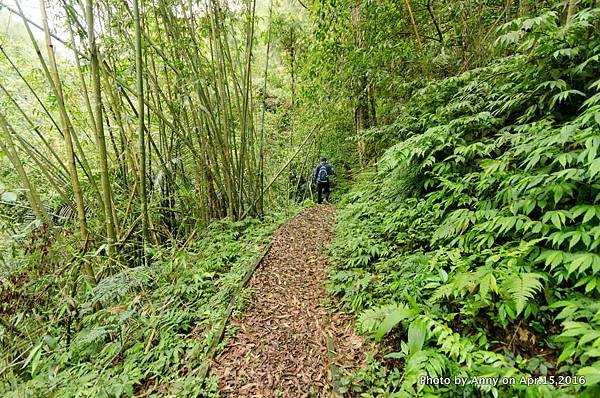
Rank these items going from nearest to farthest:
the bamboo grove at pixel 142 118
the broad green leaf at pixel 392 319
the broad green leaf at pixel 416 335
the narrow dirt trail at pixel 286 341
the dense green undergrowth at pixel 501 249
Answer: the dense green undergrowth at pixel 501 249 → the broad green leaf at pixel 416 335 → the broad green leaf at pixel 392 319 → the narrow dirt trail at pixel 286 341 → the bamboo grove at pixel 142 118

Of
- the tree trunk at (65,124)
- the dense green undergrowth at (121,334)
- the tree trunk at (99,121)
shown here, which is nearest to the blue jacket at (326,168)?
the dense green undergrowth at (121,334)

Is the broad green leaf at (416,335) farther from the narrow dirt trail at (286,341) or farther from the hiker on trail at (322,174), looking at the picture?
the hiker on trail at (322,174)

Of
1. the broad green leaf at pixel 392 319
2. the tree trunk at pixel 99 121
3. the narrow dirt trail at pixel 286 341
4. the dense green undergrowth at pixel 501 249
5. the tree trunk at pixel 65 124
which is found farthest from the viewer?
the tree trunk at pixel 99 121

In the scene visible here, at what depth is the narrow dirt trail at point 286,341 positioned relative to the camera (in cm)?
231

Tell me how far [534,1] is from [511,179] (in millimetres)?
3646

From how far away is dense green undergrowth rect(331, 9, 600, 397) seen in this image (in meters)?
1.75

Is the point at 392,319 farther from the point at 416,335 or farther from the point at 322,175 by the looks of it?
the point at 322,175

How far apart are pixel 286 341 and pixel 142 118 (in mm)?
3094

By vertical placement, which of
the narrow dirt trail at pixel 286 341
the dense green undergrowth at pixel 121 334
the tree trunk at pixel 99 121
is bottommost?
the narrow dirt trail at pixel 286 341

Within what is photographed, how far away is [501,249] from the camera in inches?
87.8

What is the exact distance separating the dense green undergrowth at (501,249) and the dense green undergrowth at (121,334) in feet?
5.04

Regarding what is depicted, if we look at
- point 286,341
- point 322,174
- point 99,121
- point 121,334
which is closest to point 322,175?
point 322,174

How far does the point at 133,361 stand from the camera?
279 centimetres

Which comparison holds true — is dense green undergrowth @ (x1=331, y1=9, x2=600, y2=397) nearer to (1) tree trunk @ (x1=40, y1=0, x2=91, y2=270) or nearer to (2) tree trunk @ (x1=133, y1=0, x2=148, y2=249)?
(2) tree trunk @ (x1=133, y1=0, x2=148, y2=249)
